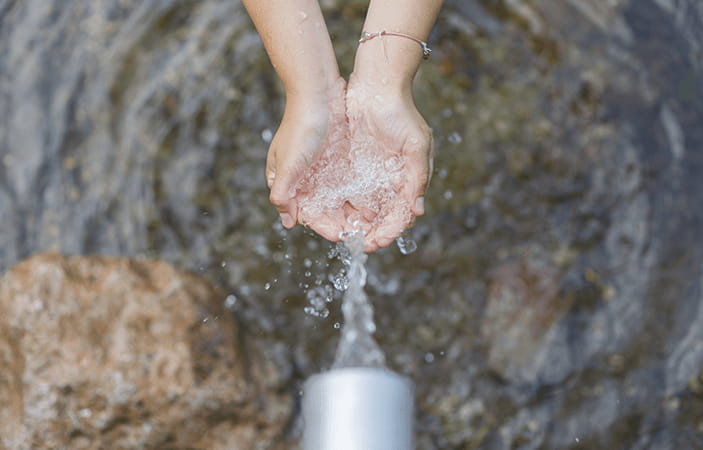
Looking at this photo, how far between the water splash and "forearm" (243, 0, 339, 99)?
850 millimetres

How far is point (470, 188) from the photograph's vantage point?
9.29 feet

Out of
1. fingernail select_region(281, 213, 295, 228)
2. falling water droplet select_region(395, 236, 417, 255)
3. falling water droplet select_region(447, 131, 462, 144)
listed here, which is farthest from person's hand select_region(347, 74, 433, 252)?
falling water droplet select_region(447, 131, 462, 144)

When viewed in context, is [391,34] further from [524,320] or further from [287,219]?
[524,320]

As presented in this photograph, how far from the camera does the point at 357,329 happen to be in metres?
2.74

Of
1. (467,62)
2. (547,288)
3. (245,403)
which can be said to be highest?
(467,62)

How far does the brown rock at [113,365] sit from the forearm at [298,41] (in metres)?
1.05

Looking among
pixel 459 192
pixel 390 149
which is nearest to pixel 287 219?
pixel 390 149

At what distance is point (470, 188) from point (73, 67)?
6.19ft

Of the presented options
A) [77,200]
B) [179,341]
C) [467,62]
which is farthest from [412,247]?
[77,200]

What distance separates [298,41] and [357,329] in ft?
4.38

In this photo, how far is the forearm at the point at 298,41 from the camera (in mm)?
1868

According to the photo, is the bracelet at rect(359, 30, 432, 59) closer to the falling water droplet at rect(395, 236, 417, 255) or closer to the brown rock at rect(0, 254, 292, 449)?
the falling water droplet at rect(395, 236, 417, 255)

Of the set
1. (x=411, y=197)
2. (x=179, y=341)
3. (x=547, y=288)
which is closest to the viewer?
(x=411, y=197)

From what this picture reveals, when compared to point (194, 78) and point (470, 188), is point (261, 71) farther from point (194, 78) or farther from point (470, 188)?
point (470, 188)
